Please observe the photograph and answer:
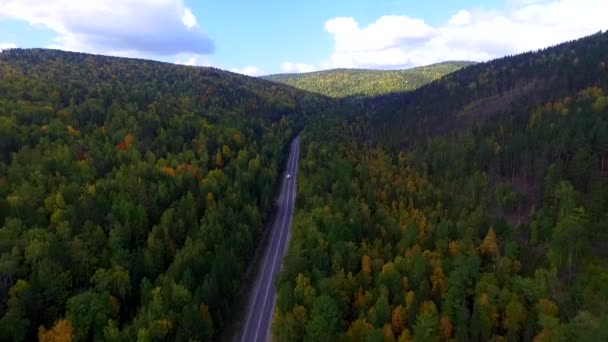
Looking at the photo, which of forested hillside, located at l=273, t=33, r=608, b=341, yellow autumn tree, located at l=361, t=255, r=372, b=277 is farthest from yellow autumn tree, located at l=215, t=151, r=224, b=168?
yellow autumn tree, located at l=361, t=255, r=372, b=277

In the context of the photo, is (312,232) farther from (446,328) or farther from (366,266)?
(446,328)

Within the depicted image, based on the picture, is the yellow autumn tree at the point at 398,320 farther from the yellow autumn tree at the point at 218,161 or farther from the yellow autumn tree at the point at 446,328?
the yellow autumn tree at the point at 218,161

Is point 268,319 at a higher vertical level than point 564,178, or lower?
lower

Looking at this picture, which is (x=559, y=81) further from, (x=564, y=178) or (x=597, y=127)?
(x=564, y=178)

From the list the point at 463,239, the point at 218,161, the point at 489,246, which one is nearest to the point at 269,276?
the point at 463,239

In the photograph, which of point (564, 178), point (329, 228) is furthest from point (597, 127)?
point (329, 228)

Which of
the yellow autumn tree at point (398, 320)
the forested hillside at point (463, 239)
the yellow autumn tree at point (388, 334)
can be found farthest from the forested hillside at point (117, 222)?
the yellow autumn tree at point (398, 320)
